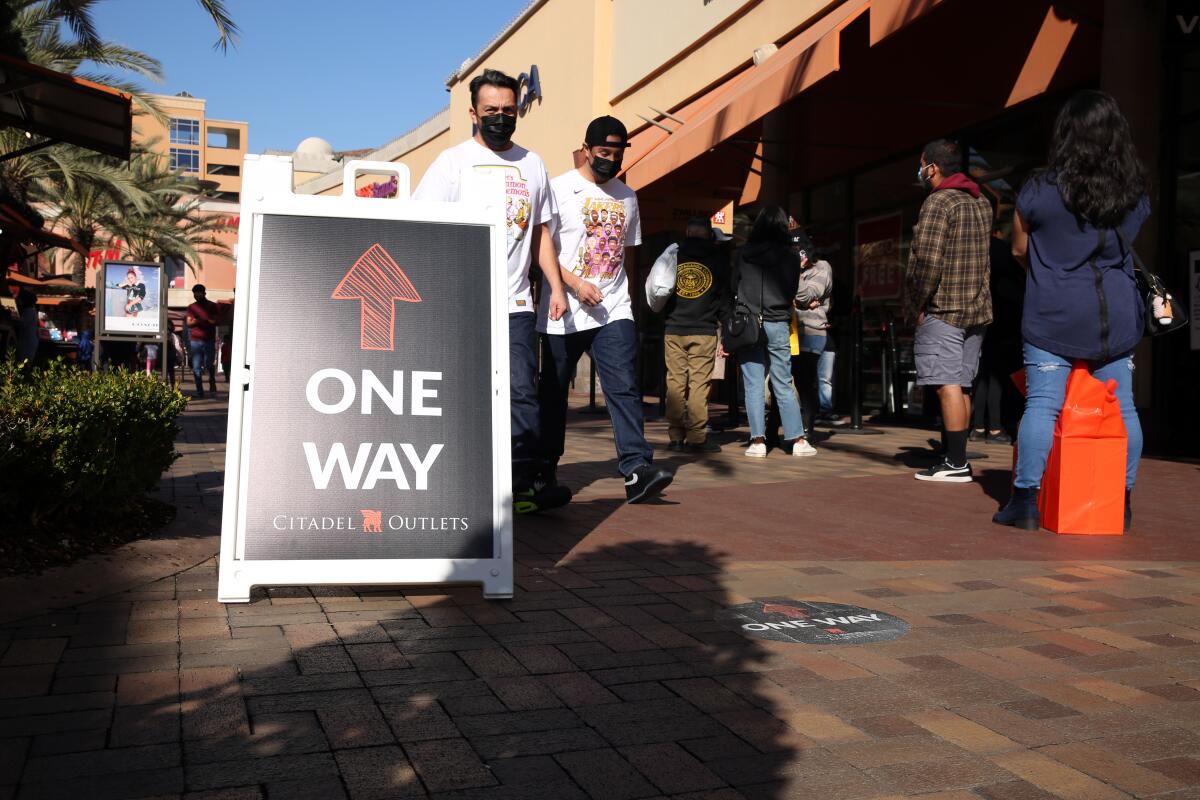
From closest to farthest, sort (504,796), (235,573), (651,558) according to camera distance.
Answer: (504,796), (235,573), (651,558)

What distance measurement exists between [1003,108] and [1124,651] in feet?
29.0

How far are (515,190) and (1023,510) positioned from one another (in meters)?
2.82

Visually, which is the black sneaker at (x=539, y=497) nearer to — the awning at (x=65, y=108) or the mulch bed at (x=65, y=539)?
the mulch bed at (x=65, y=539)

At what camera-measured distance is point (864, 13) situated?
29.2 ft

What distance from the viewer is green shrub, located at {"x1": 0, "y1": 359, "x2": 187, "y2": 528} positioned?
429 centimetres

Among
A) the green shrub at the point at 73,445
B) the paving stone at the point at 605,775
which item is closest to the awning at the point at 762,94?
the green shrub at the point at 73,445

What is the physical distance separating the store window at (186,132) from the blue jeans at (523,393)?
105 meters

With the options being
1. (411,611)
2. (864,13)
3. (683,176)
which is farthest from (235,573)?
(683,176)

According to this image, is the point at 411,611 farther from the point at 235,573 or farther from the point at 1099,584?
the point at 1099,584

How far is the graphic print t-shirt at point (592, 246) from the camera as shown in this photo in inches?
231

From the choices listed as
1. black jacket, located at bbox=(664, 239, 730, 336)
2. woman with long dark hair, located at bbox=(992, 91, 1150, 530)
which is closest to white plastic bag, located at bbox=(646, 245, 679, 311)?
black jacket, located at bbox=(664, 239, 730, 336)

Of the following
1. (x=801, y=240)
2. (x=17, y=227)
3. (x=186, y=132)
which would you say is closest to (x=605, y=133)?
(x=801, y=240)

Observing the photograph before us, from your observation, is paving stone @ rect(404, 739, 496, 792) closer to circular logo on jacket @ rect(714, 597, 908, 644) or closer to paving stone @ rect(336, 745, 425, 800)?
paving stone @ rect(336, 745, 425, 800)

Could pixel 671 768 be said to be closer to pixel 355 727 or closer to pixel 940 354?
pixel 355 727
